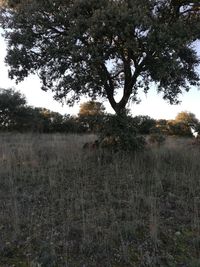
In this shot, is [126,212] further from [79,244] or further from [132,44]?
[132,44]

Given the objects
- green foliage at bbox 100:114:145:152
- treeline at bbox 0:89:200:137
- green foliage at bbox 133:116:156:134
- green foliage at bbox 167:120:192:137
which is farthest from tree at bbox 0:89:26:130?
green foliage at bbox 100:114:145:152

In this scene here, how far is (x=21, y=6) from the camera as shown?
12.0 metres

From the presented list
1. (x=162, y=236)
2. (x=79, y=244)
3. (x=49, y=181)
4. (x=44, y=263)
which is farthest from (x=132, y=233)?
(x=49, y=181)

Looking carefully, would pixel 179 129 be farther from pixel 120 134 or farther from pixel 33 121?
pixel 120 134

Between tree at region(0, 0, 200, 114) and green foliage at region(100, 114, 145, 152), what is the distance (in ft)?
2.27

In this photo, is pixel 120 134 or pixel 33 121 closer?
pixel 120 134

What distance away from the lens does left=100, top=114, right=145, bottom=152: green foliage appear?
476 inches

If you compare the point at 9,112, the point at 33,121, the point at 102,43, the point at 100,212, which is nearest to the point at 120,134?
the point at 102,43

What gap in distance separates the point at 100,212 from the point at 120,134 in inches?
199

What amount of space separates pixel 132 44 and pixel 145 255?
6582 mm

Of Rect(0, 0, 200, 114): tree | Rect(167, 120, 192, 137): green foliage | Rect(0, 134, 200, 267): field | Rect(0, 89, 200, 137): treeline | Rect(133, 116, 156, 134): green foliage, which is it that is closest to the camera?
Result: Rect(0, 134, 200, 267): field

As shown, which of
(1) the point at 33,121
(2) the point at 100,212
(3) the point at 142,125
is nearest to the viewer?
(2) the point at 100,212

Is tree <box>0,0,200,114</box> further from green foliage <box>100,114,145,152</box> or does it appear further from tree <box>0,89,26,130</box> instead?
tree <box>0,89,26,130</box>

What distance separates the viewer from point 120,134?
12055 millimetres
